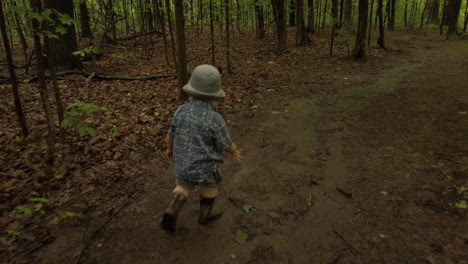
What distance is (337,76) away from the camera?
10.8 meters

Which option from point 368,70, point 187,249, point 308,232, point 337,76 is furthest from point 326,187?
point 368,70

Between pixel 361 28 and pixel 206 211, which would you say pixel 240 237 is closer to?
pixel 206 211

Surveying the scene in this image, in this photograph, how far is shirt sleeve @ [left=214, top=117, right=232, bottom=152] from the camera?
2979 mm

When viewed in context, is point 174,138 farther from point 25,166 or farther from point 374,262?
point 25,166

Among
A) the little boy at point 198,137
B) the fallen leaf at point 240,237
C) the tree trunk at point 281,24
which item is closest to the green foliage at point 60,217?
the little boy at point 198,137

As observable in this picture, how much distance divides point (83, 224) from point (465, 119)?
7400 millimetres

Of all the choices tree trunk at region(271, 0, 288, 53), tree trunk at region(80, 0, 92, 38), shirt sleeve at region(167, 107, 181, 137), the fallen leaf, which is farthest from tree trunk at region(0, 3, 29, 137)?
tree trunk at region(80, 0, 92, 38)

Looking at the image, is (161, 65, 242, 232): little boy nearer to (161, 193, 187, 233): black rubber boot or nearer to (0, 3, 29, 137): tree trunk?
(161, 193, 187, 233): black rubber boot

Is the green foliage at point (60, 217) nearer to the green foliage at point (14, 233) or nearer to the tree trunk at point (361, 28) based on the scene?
the green foliage at point (14, 233)

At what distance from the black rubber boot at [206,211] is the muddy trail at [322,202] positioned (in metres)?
0.11

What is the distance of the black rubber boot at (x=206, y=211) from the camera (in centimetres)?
338

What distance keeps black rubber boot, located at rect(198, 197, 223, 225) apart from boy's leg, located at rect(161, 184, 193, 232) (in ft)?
1.09

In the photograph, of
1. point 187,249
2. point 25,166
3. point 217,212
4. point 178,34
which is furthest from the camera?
point 178,34

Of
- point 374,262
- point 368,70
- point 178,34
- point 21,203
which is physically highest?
point 178,34
